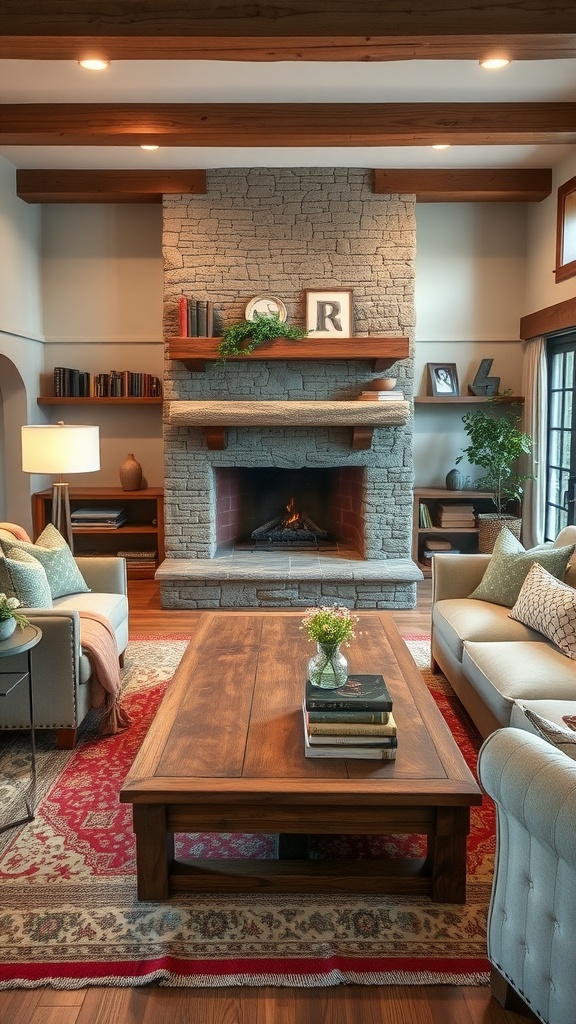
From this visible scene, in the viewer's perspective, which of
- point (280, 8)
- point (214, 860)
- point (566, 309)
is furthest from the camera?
Result: point (566, 309)

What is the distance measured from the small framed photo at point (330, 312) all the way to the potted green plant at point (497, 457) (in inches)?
48.8

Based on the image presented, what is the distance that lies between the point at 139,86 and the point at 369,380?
2.42m

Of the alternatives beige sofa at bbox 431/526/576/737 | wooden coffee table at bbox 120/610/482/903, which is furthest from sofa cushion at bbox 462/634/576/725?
wooden coffee table at bbox 120/610/482/903

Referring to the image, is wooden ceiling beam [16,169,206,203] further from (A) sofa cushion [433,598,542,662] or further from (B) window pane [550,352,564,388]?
(A) sofa cushion [433,598,542,662]

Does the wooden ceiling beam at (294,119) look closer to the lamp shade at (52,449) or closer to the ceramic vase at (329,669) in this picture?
the lamp shade at (52,449)

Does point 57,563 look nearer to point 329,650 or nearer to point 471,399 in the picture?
point 329,650

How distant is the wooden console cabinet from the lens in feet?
19.4

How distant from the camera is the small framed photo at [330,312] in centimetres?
539

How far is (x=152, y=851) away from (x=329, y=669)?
28.9 inches

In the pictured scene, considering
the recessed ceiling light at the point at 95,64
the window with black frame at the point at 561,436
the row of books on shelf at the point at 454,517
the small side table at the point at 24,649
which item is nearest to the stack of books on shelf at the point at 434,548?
the row of books on shelf at the point at 454,517

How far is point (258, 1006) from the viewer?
1776mm

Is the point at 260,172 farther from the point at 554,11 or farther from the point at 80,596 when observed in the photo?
the point at 80,596

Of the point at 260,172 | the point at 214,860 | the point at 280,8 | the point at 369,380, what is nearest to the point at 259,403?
the point at 369,380

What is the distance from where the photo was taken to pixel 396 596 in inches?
209
